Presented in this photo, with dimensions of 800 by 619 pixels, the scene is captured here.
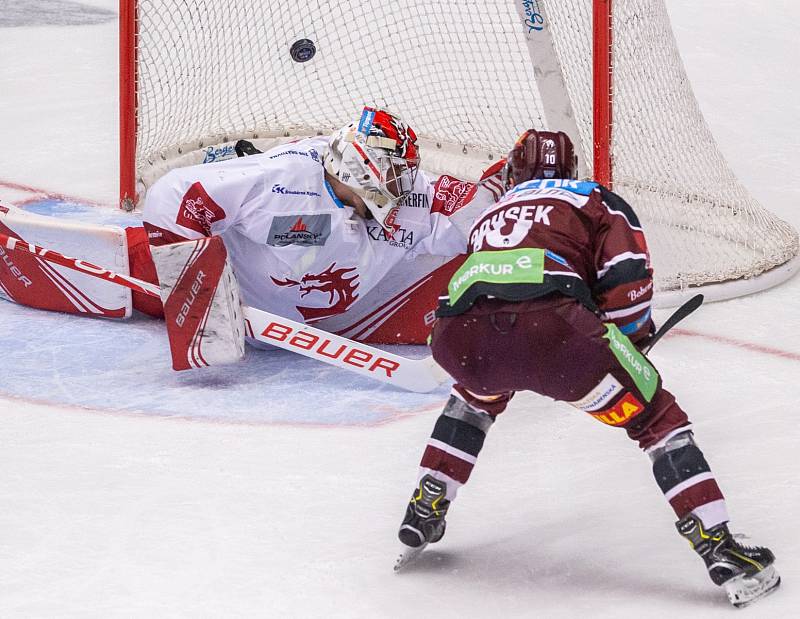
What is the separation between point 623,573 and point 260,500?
30.4 inches

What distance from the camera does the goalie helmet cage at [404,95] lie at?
395 cm

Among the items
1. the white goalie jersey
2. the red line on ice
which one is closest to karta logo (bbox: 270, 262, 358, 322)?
the white goalie jersey

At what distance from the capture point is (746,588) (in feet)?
6.71

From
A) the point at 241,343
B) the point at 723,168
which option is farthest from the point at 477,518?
the point at 723,168

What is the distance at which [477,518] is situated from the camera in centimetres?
252

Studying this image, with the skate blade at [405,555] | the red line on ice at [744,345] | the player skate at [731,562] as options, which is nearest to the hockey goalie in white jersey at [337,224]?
the red line on ice at [744,345]

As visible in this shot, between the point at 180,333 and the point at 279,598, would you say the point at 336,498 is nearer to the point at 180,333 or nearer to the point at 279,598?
the point at 279,598

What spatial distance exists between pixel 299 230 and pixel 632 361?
4.92 ft

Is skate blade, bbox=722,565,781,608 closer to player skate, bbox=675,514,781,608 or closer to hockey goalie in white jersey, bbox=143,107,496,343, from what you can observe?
player skate, bbox=675,514,781,608

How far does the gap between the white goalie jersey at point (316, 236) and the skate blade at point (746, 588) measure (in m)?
1.65

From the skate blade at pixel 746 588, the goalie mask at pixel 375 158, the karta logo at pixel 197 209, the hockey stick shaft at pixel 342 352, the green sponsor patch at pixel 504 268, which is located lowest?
the hockey stick shaft at pixel 342 352

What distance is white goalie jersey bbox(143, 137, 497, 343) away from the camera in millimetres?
3350

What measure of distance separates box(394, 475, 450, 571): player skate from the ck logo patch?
4.26 ft

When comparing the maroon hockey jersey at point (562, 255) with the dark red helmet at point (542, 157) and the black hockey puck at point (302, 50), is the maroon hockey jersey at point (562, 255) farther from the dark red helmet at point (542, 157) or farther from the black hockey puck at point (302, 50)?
the black hockey puck at point (302, 50)
